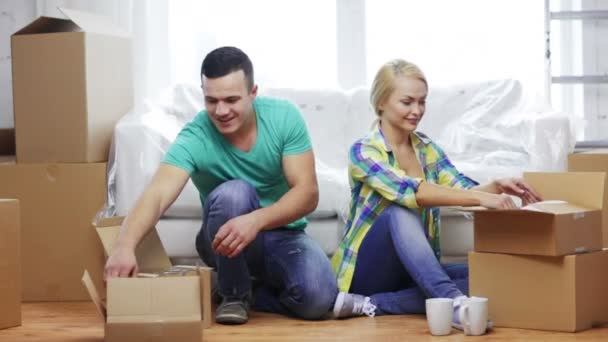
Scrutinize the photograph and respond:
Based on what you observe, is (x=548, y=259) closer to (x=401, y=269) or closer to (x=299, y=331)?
(x=401, y=269)

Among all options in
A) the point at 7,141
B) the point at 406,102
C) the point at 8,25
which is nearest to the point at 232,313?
the point at 406,102

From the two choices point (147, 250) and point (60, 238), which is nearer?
point (147, 250)

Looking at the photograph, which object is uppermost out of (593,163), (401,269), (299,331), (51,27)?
(51,27)

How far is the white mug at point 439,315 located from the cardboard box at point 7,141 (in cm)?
183

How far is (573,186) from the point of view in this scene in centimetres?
239

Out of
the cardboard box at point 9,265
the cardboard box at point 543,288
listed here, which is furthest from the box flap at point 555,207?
the cardboard box at point 9,265

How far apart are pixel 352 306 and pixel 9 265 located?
83 centimetres

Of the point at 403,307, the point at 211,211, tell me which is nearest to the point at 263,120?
the point at 211,211

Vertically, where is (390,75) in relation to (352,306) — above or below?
above

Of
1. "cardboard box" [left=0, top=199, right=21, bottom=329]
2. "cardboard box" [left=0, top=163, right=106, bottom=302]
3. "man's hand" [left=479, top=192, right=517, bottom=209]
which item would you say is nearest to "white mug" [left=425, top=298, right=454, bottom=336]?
"man's hand" [left=479, top=192, right=517, bottom=209]

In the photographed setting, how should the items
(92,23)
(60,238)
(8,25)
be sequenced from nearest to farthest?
1. (60,238)
2. (92,23)
3. (8,25)

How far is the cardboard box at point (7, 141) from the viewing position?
3.52 m

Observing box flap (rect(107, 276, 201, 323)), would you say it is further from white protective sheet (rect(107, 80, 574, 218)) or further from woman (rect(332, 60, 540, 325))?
white protective sheet (rect(107, 80, 574, 218))

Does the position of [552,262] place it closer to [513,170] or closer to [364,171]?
[364,171]
